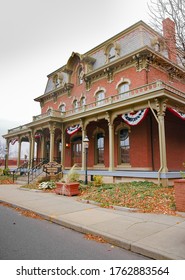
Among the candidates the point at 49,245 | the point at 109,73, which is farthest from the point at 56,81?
the point at 49,245

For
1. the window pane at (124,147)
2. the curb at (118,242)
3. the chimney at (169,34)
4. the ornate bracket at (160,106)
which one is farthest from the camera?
the window pane at (124,147)

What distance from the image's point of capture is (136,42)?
1714 centimetres

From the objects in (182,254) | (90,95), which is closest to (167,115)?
(90,95)

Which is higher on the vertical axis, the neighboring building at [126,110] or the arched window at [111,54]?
the arched window at [111,54]

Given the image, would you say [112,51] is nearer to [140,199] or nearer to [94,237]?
[140,199]

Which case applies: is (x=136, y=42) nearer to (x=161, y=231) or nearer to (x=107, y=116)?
(x=107, y=116)

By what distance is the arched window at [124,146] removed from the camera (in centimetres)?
1642

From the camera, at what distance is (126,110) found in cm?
1454

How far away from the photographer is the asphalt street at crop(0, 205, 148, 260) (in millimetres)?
4125

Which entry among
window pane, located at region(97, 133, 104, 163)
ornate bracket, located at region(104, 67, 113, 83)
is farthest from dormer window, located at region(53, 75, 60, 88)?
window pane, located at region(97, 133, 104, 163)

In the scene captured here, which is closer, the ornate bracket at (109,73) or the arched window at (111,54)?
the ornate bracket at (109,73)

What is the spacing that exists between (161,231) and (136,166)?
1002cm

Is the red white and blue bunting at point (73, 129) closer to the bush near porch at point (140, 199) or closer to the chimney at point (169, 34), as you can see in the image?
the bush near porch at point (140, 199)

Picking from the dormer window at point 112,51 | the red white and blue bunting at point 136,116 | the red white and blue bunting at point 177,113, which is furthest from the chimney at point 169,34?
the dormer window at point 112,51
